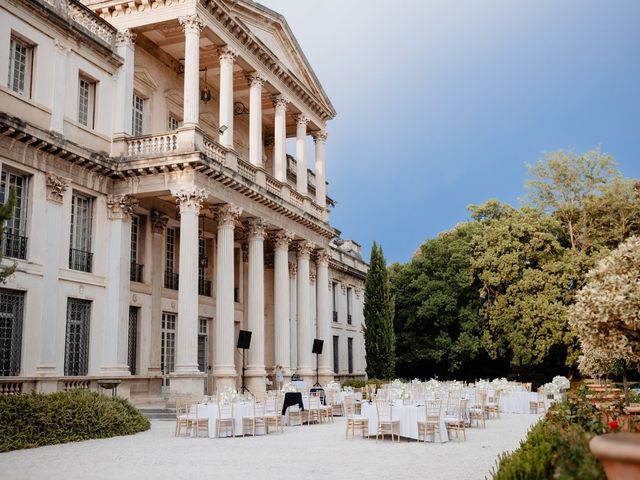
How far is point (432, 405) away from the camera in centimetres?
1555

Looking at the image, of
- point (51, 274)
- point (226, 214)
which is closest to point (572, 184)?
point (226, 214)

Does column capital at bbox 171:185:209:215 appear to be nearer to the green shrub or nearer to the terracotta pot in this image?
the green shrub

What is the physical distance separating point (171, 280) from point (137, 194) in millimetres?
4463

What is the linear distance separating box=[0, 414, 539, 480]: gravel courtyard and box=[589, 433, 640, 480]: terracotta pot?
466 cm

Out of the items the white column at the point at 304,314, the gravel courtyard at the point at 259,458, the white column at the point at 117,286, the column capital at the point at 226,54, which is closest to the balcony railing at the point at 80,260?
the white column at the point at 117,286

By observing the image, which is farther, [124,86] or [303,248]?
[303,248]

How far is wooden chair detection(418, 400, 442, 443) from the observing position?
49.0 feet

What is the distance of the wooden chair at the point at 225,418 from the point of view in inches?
639

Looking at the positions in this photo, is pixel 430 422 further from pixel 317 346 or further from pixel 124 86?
pixel 124 86

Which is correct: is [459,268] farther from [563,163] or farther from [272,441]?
[272,441]

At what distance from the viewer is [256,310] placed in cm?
2605

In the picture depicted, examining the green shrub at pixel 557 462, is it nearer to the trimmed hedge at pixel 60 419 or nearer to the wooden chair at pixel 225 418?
the wooden chair at pixel 225 418

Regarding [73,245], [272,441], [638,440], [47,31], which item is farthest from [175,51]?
[638,440]

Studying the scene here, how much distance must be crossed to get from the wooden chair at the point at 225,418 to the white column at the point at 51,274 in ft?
19.2
